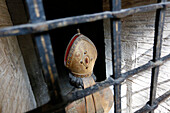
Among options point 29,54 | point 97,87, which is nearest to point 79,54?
point 97,87

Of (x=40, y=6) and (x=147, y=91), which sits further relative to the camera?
(x=147, y=91)

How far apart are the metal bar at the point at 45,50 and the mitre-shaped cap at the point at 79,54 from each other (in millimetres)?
393

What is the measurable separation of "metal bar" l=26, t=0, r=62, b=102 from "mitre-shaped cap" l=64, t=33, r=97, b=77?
393 millimetres

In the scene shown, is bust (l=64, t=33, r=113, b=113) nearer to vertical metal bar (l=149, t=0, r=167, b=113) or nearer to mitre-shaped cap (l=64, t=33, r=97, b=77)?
mitre-shaped cap (l=64, t=33, r=97, b=77)

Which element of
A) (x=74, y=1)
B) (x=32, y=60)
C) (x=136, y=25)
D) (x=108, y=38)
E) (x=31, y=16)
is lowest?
(x=32, y=60)

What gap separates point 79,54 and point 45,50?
43cm

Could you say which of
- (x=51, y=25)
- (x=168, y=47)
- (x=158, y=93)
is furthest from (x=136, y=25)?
(x=51, y=25)

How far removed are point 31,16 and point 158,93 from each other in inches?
43.0

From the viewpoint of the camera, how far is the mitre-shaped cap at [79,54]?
2.21 feet

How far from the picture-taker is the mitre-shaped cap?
0.67 metres

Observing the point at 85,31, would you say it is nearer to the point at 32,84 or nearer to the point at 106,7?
the point at 106,7

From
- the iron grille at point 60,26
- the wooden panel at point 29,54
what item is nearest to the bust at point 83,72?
the iron grille at point 60,26

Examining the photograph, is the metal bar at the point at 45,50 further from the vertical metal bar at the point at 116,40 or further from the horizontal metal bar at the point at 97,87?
the vertical metal bar at the point at 116,40

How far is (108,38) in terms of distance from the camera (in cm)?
127
